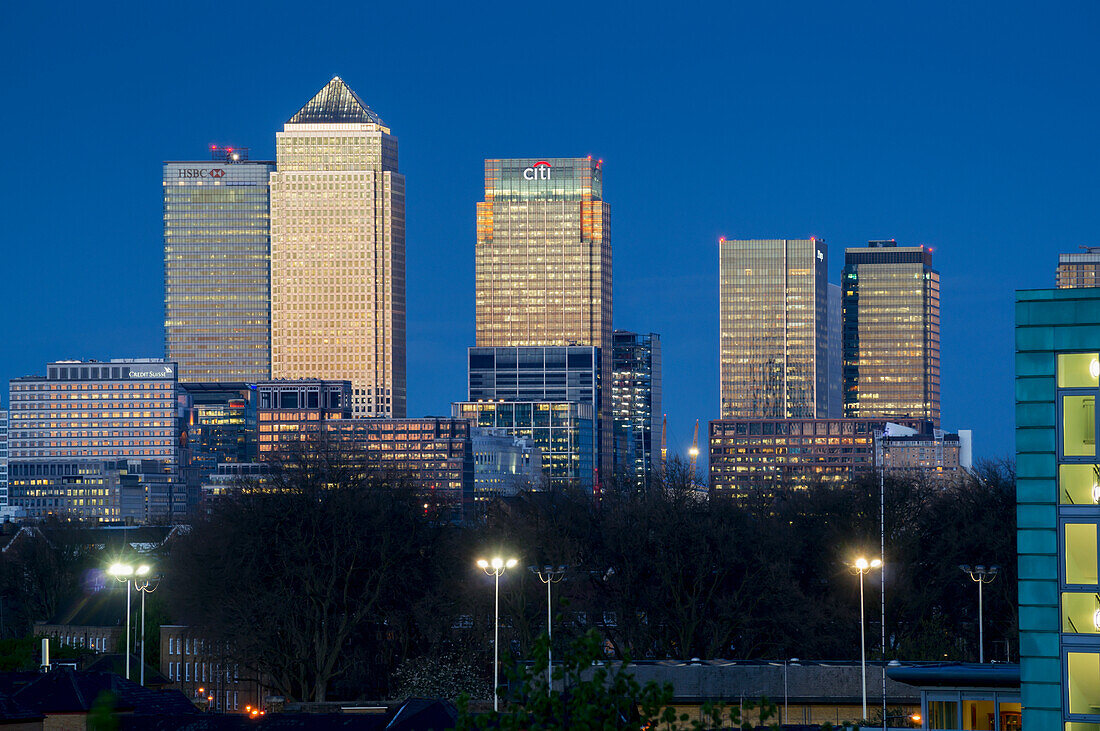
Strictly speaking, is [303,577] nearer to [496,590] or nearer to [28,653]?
[28,653]

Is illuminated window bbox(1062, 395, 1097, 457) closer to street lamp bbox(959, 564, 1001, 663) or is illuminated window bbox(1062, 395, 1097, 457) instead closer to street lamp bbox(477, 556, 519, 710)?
street lamp bbox(477, 556, 519, 710)

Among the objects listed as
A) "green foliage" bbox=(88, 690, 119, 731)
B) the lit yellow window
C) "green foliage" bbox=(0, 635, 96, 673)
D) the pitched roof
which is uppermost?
the lit yellow window

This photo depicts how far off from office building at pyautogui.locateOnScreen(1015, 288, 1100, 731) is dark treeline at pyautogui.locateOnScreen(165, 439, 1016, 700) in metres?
55.4

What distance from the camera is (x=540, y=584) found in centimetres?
Answer: 10706

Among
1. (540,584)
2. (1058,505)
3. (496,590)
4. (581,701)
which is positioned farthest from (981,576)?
(581,701)

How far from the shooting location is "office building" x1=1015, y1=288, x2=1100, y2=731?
45.6 metres

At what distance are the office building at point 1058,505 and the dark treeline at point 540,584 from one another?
55.4m

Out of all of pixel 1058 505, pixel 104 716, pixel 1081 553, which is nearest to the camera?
pixel 104 716

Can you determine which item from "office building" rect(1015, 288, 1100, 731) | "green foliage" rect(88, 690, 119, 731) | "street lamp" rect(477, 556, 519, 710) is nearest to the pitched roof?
"street lamp" rect(477, 556, 519, 710)

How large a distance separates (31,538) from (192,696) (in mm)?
63408

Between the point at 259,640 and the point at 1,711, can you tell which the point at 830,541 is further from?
the point at 1,711

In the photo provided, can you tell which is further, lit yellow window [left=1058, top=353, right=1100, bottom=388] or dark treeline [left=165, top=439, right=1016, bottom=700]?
dark treeline [left=165, top=439, right=1016, bottom=700]

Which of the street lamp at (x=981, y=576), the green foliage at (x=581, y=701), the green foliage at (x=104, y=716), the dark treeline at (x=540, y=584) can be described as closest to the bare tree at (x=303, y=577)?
the dark treeline at (x=540, y=584)

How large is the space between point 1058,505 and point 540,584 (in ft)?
207
